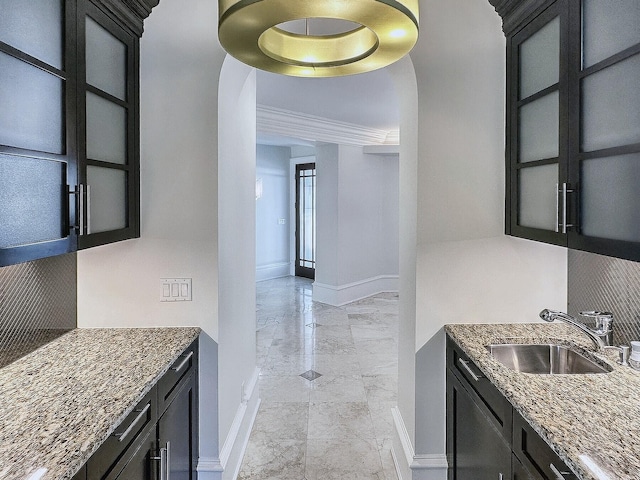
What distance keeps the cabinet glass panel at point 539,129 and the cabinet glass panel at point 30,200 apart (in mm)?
1887

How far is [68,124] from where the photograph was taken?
5.39ft

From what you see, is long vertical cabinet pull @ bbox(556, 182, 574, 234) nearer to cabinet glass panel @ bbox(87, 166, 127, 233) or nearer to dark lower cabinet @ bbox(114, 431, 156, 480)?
dark lower cabinet @ bbox(114, 431, 156, 480)

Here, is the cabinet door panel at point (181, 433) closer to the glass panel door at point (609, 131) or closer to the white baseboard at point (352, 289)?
the glass panel door at point (609, 131)

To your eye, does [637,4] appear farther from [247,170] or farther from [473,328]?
[247,170]

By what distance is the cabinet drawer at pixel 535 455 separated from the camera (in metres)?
1.19

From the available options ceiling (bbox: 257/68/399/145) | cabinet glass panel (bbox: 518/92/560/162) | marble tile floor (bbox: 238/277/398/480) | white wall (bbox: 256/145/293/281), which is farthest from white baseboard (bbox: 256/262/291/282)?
cabinet glass panel (bbox: 518/92/560/162)

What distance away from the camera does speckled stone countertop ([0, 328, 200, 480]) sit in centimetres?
108

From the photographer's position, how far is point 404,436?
2.55 m

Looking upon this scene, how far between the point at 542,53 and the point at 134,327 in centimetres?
228

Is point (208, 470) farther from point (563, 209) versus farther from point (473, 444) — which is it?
point (563, 209)

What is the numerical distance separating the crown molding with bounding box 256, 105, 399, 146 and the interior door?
6.36 feet

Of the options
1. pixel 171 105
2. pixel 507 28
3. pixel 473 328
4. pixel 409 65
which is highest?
pixel 507 28

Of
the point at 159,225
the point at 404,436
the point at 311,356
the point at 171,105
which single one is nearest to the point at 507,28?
the point at 171,105

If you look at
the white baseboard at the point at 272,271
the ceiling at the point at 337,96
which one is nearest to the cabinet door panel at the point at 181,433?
the ceiling at the point at 337,96
